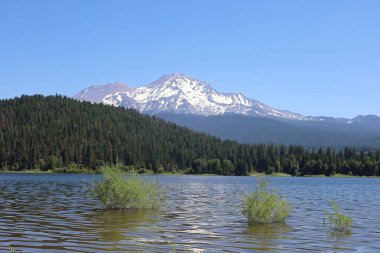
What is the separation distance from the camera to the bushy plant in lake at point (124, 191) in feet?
155

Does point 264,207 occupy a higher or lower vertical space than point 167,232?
higher

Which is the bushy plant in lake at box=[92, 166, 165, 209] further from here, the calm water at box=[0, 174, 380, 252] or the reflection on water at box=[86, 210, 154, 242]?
the reflection on water at box=[86, 210, 154, 242]

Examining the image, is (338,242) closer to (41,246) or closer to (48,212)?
(41,246)

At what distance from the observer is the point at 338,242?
3142 centimetres

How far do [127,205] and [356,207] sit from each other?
2481cm

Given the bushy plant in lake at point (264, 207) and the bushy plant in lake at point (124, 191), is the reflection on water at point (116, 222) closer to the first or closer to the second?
the bushy plant in lake at point (124, 191)

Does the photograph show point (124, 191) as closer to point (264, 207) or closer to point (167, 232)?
point (264, 207)

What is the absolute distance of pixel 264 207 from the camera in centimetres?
3944

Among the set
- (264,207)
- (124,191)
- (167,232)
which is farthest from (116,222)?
(264,207)

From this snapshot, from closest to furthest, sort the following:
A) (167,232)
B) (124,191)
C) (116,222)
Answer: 1. (167,232)
2. (116,222)
3. (124,191)

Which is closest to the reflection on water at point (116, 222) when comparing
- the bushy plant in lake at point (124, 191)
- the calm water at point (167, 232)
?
the calm water at point (167, 232)

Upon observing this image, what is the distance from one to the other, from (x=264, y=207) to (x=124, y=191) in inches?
544

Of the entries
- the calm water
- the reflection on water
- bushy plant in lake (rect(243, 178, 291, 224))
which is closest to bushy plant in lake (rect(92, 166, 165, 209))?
the calm water

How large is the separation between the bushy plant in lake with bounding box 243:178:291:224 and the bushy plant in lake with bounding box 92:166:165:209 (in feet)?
37.0
